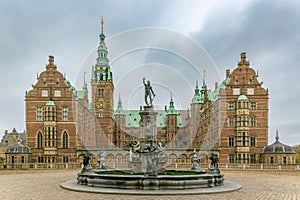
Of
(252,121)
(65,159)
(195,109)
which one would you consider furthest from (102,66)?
(252,121)

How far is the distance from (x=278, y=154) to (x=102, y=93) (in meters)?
40.3

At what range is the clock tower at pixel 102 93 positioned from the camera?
66438 millimetres

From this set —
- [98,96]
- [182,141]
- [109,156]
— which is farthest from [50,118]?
[182,141]

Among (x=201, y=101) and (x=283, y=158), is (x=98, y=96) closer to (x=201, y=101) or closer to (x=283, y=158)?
(x=201, y=101)

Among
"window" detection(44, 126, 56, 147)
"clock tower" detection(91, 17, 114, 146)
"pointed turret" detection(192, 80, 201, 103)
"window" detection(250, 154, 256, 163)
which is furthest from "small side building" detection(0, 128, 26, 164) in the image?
"window" detection(250, 154, 256, 163)

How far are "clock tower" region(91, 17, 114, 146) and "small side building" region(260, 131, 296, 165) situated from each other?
3484 centimetres

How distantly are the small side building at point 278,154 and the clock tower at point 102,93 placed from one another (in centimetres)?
3484

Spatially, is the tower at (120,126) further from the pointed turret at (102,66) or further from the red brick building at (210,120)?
the red brick building at (210,120)

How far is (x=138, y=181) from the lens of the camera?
14.9m

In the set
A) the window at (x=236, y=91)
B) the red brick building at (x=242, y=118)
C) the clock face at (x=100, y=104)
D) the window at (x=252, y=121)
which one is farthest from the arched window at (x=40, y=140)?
the window at (x=252, y=121)

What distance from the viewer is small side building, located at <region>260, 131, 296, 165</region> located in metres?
39.7

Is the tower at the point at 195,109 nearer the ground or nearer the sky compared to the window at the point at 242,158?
nearer the sky

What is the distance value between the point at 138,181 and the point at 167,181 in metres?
1.40

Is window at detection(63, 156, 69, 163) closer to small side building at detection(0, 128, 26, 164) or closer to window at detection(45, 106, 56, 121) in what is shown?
window at detection(45, 106, 56, 121)
